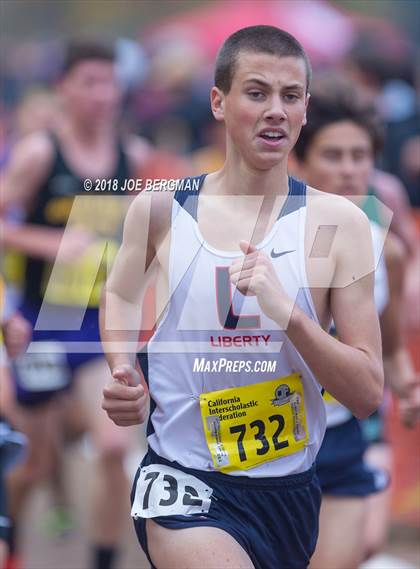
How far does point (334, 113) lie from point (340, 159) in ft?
0.60

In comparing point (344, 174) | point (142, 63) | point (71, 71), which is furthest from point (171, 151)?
point (344, 174)

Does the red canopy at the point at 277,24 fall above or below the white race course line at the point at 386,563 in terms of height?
above

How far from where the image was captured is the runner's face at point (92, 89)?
20.4 feet

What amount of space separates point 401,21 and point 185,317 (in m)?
13.1

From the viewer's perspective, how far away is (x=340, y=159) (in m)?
4.56

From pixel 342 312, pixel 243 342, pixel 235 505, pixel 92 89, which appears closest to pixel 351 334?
Result: pixel 342 312

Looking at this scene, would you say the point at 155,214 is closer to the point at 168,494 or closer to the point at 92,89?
the point at 168,494

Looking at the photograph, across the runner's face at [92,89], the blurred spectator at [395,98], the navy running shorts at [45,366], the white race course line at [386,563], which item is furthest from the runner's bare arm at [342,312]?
the blurred spectator at [395,98]

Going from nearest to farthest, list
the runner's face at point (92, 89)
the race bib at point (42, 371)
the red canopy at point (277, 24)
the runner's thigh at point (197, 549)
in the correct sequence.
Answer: the runner's thigh at point (197, 549), the race bib at point (42, 371), the runner's face at point (92, 89), the red canopy at point (277, 24)

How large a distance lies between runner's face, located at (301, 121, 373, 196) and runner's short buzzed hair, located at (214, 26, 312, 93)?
1.32 metres

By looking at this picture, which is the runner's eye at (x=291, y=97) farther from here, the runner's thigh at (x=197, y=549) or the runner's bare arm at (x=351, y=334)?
the runner's thigh at (x=197, y=549)

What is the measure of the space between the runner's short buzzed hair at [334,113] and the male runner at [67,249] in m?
0.97

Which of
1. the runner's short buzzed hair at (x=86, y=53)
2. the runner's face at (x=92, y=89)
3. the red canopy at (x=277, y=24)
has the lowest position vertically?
the runner's face at (x=92, y=89)

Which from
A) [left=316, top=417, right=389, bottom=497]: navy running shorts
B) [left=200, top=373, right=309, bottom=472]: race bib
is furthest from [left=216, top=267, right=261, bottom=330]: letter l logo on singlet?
[left=316, top=417, right=389, bottom=497]: navy running shorts
